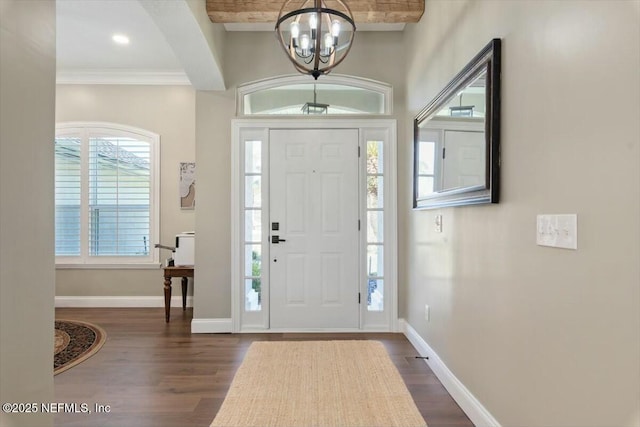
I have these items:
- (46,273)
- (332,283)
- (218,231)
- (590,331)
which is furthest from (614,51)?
(218,231)

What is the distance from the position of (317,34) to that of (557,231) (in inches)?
59.4

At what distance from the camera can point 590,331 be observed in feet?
3.96

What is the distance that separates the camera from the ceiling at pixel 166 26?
2787 millimetres

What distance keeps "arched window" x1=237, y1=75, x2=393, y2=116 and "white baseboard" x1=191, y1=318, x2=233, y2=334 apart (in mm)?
2218

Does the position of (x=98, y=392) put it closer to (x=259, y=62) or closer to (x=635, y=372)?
(x=635, y=372)

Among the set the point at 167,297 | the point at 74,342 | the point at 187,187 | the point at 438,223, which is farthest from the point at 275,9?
the point at 74,342

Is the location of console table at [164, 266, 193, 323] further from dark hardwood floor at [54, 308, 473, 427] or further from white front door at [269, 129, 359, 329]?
white front door at [269, 129, 359, 329]

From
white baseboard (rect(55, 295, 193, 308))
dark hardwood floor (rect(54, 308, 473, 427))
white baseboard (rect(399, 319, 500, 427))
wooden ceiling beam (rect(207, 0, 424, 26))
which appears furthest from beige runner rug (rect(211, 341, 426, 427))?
wooden ceiling beam (rect(207, 0, 424, 26))

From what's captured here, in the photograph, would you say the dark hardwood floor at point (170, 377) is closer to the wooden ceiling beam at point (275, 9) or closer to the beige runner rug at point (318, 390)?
the beige runner rug at point (318, 390)

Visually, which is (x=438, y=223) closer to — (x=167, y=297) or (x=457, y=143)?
(x=457, y=143)

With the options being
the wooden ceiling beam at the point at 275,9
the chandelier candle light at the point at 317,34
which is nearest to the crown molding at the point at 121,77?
the wooden ceiling beam at the point at 275,9

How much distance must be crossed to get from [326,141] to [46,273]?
3046 mm

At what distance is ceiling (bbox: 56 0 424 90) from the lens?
2787 millimetres

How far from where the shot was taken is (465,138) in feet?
7.20
